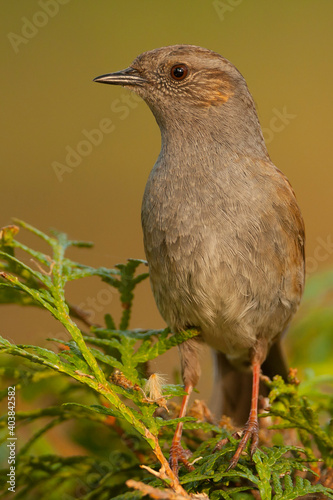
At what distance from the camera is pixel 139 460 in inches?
76.3

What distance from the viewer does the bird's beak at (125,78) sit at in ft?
8.98

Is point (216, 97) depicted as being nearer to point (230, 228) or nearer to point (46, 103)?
point (230, 228)

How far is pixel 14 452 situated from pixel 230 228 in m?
1.13

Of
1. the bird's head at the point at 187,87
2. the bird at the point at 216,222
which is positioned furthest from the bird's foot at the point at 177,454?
the bird's head at the point at 187,87

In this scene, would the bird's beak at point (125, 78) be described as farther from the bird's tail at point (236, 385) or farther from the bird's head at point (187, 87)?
Result: the bird's tail at point (236, 385)

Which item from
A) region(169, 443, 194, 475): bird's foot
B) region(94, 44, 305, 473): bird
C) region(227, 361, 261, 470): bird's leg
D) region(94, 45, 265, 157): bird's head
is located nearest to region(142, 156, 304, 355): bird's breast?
region(94, 44, 305, 473): bird

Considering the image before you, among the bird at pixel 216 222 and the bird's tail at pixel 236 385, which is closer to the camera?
the bird at pixel 216 222

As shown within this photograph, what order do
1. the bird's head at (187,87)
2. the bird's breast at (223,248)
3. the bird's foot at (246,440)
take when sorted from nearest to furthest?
the bird's foot at (246,440) < the bird's breast at (223,248) < the bird's head at (187,87)

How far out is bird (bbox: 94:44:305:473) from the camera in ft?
7.76

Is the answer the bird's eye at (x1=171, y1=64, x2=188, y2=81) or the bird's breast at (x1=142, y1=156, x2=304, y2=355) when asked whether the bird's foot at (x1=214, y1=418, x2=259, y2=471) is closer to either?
the bird's breast at (x1=142, y1=156, x2=304, y2=355)

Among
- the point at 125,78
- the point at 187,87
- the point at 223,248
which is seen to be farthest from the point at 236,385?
the point at 125,78

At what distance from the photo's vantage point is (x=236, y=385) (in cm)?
290

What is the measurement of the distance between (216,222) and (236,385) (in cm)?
96

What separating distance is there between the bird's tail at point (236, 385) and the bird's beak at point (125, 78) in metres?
1.41
